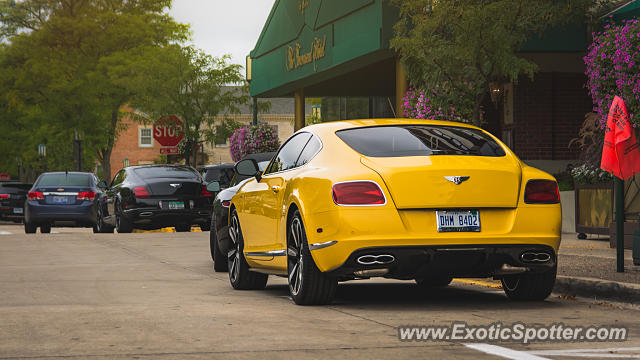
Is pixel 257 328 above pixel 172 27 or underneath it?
underneath

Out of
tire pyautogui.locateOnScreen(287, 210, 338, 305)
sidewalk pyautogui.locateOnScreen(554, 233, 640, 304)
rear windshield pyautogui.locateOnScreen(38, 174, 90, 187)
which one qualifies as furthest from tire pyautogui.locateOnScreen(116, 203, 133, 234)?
tire pyautogui.locateOnScreen(287, 210, 338, 305)

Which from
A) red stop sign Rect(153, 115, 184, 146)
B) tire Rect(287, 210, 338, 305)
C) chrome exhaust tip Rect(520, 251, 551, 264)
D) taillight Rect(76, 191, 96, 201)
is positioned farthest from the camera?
red stop sign Rect(153, 115, 184, 146)

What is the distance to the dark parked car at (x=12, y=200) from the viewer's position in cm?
3641

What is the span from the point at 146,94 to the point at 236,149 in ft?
15.1

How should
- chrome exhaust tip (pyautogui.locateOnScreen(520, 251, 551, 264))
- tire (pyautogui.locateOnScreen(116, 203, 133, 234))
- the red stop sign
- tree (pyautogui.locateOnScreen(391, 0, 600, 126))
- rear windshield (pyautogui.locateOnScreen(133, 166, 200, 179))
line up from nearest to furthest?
1. chrome exhaust tip (pyautogui.locateOnScreen(520, 251, 551, 264))
2. tree (pyautogui.locateOnScreen(391, 0, 600, 126))
3. tire (pyautogui.locateOnScreen(116, 203, 133, 234))
4. rear windshield (pyautogui.locateOnScreen(133, 166, 200, 179))
5. the red stop sign

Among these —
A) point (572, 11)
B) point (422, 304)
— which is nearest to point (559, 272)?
point (422, 304)

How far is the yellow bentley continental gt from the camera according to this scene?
27.1 ft

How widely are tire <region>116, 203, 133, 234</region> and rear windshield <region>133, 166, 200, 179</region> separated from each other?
100cm

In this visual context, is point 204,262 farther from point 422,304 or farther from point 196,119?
point 196,119

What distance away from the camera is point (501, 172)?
28.1ft

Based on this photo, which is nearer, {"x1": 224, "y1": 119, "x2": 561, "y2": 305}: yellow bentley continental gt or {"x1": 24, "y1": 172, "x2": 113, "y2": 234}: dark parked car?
{"x1": 224, "y1": 119, "x2": 561, "y2": 305}: yellow bentley continental gt

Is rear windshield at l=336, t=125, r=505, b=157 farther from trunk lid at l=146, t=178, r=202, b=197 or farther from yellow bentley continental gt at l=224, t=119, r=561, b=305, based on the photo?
trunk lid at l=146, t=178, r=202, b=197

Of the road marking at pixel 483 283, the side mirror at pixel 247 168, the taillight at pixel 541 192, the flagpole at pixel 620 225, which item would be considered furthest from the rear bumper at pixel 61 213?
the taillight at pixel 541 192

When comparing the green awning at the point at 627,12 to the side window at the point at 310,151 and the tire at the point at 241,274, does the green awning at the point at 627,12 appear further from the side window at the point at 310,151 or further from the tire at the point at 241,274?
the side window at the point at 310,151
